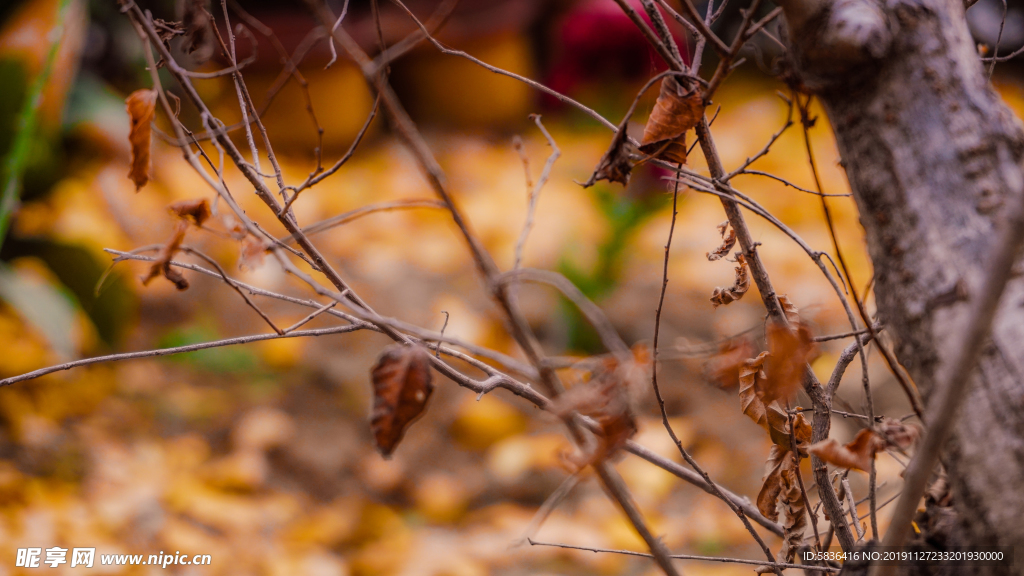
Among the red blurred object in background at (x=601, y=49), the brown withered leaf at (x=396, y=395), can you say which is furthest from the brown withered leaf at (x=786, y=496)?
the red blurred object in background at (x=601, y=49)

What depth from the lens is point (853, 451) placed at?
291 mm

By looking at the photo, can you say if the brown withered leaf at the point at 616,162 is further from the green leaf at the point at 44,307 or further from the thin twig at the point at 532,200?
the green leaf at the point at 44,307

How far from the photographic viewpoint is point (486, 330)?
1197 millimetres

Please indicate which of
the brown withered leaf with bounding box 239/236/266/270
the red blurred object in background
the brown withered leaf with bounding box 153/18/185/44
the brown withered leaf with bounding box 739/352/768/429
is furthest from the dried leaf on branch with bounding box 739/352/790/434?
the red blurred object in background

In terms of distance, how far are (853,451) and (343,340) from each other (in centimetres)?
104

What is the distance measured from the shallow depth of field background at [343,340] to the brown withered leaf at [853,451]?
0.40 m

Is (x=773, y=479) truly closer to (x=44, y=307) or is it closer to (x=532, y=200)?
(x=532, y=200)

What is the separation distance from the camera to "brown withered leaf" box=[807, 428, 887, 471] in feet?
0.93

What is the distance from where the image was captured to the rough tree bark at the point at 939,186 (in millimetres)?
227

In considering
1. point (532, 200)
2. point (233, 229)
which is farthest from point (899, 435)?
point (233, 229)

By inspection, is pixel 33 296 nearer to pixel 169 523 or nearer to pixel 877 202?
pixel 169 523

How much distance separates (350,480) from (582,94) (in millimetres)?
1051

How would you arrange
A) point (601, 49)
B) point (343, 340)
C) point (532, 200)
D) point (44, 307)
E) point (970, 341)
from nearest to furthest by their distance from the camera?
1. point (970, 341)
2. point (532, 200)
3. point (44, 307)
4. point (343, 340)
5. point (601, 49)

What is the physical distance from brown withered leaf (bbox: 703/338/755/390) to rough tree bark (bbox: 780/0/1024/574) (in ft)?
0.26
